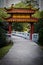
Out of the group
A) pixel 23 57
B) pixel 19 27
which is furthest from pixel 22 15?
pixel 23 57

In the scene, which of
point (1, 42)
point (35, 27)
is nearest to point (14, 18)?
point (35, 27)

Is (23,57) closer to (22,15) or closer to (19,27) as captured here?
(22,15)

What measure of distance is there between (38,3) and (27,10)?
24238 millimetres

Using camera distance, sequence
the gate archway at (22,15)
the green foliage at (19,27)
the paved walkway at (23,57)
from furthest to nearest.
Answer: the green foliage at (19,27)
the gate archway at (22,15)
the paved walkway at (23,57)

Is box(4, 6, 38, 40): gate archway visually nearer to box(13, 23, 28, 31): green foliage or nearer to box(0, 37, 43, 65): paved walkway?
box(13, 23, 28, 31): green foliage

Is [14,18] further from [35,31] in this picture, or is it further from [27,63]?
[27,63]

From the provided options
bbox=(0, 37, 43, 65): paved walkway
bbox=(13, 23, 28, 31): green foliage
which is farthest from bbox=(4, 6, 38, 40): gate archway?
bbox=(0, 37, 43, 65): paved walkway

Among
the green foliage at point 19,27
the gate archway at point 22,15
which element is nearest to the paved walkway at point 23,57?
the gate archway at point 22,15

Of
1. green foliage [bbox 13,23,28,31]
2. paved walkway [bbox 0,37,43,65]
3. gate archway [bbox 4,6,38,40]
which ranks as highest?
gate archway [bbox 4,6,38,40]

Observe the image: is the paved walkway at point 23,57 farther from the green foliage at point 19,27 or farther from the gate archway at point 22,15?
the green foliage at point 19,27

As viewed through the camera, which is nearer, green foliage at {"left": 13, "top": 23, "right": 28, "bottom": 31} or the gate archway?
the gate archway

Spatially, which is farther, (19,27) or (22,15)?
(19,27)

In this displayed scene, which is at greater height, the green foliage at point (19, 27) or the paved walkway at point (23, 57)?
the green foliage at point (19, 27)

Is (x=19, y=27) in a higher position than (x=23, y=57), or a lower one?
higher
